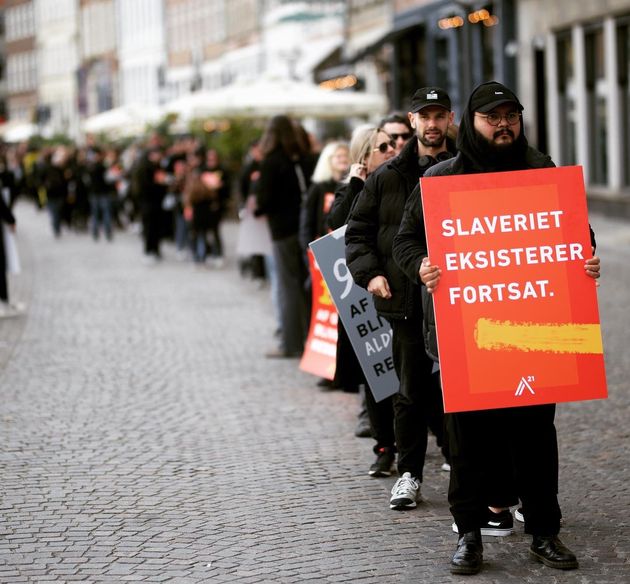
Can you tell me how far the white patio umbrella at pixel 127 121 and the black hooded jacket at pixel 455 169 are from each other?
33.0 m

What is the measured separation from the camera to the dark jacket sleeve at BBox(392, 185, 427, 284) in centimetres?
629

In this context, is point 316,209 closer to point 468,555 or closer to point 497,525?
point 497,525

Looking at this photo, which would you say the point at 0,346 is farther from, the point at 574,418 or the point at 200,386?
the point at 574,418

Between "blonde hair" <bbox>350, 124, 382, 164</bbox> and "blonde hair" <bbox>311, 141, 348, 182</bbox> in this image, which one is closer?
"blonde hair" <bbox>350, 124, 382, 164</bbox>

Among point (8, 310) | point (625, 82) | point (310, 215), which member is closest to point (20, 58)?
point (625, 82)

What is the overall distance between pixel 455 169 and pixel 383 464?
2251mm

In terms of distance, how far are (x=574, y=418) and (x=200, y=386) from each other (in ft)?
10.1

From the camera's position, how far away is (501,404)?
240 inches

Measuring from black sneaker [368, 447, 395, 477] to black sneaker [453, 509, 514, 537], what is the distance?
4.53 ft

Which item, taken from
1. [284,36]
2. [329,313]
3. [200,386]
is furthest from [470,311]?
[284,36]

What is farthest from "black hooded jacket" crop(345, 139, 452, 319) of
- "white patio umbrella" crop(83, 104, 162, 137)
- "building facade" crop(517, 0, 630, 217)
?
"white patio umbrella" crop(83, 104, 162, 137)

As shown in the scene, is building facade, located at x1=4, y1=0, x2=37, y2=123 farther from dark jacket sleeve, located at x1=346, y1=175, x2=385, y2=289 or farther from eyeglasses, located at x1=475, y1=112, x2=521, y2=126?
eyeglasses, located at x1=475, y1=112, x2=521, y2=126

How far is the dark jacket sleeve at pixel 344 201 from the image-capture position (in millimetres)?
8211

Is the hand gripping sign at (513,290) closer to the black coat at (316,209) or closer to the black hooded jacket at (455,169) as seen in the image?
the black hooded jacket at (455,169)
